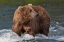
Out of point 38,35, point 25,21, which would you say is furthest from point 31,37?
point 25,21

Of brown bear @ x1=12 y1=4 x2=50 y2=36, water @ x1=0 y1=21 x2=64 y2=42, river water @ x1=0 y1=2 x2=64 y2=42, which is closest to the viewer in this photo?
brown bear @ x1=12 y1=4 x2=50 y2=36

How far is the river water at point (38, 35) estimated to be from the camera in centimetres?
1247

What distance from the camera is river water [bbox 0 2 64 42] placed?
12469 mm

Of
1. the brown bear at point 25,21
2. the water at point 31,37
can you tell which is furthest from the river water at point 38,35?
the brown bear at point 25,21

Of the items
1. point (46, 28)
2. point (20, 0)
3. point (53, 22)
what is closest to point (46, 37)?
point (46, 28)

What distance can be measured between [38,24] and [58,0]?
13.0 m

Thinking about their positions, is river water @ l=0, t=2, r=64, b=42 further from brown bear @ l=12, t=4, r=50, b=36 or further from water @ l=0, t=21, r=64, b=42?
brown bear @ l=12, t=4, r=50, b=36

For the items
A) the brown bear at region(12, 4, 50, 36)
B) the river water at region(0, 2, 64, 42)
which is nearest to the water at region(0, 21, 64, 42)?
the river water at region(0, 2, 64, 42)

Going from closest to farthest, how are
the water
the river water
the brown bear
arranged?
1. the brown bear
2. the water
3. the river water

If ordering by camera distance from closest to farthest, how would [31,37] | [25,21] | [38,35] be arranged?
[25,21] → [31,37] → [38,35]

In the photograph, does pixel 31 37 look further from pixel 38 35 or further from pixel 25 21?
pixel 25 21

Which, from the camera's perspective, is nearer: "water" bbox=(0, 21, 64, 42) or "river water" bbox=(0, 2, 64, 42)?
A: "water" bbox=(0, 21, 64, 42)

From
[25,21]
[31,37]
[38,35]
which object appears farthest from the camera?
[38,35]

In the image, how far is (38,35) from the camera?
12992 mm
